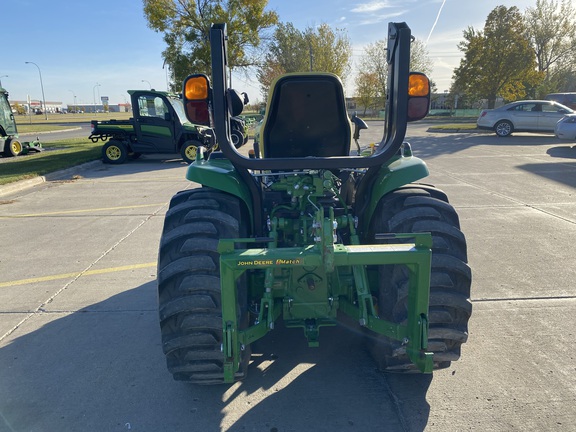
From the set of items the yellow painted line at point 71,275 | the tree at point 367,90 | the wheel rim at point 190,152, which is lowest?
the yellow painted line at point 71,275

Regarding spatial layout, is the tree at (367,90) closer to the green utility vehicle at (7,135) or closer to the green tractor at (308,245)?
the green utility vehicle at (7,135)

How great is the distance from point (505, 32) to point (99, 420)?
31.2 m

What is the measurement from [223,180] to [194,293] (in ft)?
2.55

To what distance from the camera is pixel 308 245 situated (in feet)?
8.85

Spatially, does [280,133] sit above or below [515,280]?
above

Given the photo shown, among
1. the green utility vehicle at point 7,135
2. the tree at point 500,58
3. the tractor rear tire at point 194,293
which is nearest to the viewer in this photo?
the tractor rear tire at point 194,293

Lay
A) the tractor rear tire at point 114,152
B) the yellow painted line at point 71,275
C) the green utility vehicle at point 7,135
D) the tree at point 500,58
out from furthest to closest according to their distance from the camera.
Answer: the tree at point 500,58
the green utility vehicle at point 7,135
the tractor rear tire at point 114,152
the yellow painted line at point 71,275

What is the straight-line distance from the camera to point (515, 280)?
4.47 metres

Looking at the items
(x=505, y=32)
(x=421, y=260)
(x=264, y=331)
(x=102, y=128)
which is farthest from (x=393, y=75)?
(x=505, y=32)

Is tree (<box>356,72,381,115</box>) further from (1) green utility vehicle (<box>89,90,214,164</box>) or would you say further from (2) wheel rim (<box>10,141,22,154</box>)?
(2) wheel rim (<box>10,141,22,154</box>)

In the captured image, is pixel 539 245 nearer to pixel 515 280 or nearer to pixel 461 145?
pixel 515 280

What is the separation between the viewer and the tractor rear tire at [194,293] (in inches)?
97.3

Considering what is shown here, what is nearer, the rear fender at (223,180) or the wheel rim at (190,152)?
the rear fender at (223,180)

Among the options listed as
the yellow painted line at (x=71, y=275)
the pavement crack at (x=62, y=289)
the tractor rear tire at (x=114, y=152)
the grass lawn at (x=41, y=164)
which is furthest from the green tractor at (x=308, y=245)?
the tractor rear tire at (x=114, y=152)
